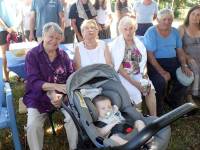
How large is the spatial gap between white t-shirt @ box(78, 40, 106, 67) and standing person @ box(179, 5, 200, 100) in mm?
1374

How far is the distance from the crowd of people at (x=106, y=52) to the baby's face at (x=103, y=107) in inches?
12.8

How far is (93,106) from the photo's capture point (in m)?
3.17

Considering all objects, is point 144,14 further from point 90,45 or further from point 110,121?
point 110,121

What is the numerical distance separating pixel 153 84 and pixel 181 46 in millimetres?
698

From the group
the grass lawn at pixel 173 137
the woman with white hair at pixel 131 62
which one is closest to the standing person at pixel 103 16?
the woman with white hair at pixel 131 62

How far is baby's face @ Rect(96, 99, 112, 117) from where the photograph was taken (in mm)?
3164

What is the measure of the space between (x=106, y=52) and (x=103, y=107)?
0.93 m

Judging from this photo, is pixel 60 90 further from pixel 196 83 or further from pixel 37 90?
pixel 196 83

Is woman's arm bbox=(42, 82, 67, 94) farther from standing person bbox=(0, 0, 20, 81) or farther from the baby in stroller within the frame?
standing person bbox=(0, 0, 20, 81)

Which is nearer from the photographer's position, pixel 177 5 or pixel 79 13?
pixel 79 13

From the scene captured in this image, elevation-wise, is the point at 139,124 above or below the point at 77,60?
below

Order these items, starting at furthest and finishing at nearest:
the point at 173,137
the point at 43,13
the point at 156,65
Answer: the point at 43,13 < the point at 156,65 < the point at 173,137

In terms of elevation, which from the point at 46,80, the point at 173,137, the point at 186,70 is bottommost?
the point at 173,137

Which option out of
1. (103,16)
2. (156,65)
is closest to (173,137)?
(156,65)
